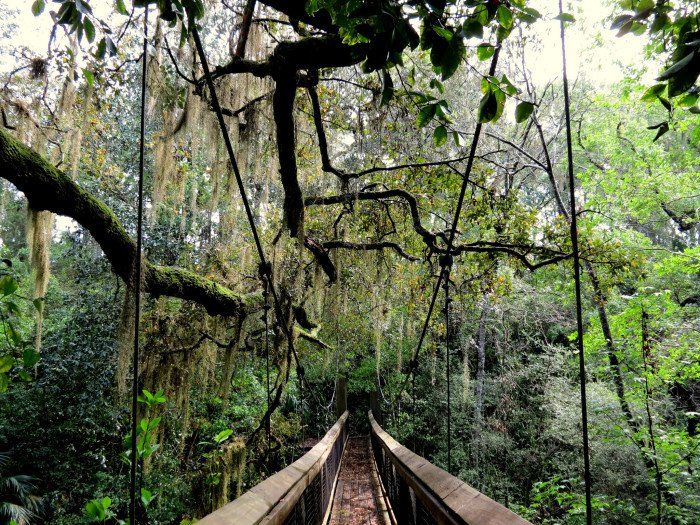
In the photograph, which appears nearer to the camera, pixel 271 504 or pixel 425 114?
pixel 425 114

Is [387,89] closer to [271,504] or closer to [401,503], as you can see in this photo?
[271,504]

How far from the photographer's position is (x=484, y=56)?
2.73 ft

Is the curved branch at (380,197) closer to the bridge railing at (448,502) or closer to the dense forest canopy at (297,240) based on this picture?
the dense forest canopy at (297,240)

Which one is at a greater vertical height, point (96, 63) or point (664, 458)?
point (96, 63)

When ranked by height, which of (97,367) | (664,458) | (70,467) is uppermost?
(97,367)

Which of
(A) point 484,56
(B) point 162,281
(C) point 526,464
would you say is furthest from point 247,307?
(C) point 526,464

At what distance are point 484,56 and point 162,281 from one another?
247 centimetres

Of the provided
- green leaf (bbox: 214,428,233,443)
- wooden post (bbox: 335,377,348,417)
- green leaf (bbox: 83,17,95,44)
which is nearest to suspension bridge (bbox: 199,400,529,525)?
green leaf (bbox: 214,428,233,443)

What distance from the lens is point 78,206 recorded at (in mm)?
2158

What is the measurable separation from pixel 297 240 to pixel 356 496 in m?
2.91

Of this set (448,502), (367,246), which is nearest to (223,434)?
(367,246)

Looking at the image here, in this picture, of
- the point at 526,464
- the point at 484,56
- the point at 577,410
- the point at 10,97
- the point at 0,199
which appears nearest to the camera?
the point at 484,56

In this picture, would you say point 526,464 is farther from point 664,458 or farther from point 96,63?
point 96,63

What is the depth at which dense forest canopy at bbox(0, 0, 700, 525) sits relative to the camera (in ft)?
5.46
